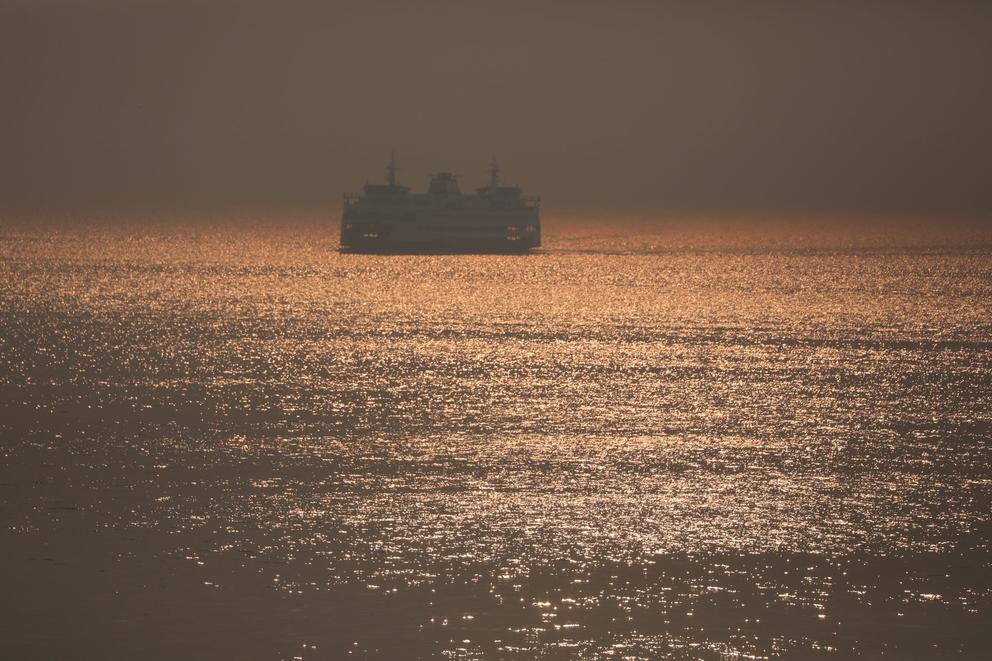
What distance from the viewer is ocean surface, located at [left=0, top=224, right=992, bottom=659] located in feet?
73.3

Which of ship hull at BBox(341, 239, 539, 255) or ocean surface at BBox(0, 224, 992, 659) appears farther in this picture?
ship hull at BBox(341, 239, 539, 255)

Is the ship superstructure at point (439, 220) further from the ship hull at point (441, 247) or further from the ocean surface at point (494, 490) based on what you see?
the ocean surface at point (494, 490)

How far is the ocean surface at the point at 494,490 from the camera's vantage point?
2233cm

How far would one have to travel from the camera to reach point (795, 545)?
86.9 ft

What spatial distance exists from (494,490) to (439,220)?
96939 millimetres

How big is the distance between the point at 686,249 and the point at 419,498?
136m

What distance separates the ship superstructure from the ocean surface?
58310mm

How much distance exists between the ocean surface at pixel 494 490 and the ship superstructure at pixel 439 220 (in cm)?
5831

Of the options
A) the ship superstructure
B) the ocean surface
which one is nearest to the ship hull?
the ship superstructure

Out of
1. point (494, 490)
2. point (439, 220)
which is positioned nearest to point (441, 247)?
point (439, 220)

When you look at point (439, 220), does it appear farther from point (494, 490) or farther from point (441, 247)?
point (494, 490)

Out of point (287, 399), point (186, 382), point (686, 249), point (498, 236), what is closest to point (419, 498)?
point (287, 399)

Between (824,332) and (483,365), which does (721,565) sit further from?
(824,332)

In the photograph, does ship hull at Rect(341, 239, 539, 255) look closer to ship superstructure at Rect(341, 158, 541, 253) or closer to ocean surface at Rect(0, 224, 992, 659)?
ship superstructure at Rect(341, 158, 541, 253)
